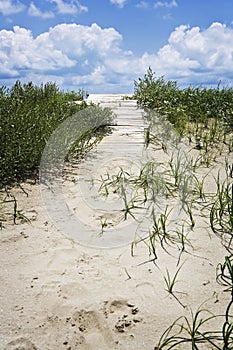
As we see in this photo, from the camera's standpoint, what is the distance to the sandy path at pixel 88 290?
1.96 meters

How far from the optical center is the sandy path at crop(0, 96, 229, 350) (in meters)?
1.96

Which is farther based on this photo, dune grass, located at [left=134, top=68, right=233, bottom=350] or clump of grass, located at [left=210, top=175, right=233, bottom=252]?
clump of grass, located at [left=210, top=175, right=233, bottom=252]

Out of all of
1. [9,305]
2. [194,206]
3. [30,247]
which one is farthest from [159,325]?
[194,206]

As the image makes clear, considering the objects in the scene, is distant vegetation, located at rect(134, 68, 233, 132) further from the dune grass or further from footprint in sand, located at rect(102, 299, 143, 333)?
footprint in sand, located at rect(102, 299, 143, 333)

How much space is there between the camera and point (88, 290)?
2.31m

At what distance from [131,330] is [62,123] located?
398 cm

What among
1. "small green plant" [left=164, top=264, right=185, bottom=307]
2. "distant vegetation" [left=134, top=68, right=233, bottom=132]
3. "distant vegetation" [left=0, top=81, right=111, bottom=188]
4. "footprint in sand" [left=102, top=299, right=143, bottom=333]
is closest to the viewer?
"footprint in sand" [left=102, top=299, right=143, bottom=333]

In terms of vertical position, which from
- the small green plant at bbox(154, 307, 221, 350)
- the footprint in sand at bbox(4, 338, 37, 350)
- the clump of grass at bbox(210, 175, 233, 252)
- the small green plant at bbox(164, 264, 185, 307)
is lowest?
the footprint in sand at bbox(4, 338, 37, 350)

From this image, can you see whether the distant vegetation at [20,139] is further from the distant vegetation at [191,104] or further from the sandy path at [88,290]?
the distant vegetation at [191,104]

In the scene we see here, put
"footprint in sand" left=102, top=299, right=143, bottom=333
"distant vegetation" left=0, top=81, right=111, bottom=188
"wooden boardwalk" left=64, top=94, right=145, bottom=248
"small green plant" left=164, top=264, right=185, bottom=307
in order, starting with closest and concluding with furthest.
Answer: "footprint in sand" left=102, top=299, right=143, bottom=333, "small green plant" left=164, top=264, right=185, bottom=307, "wooden boardwalk" left=64, top=94, right=145, bottom=248, "distant vegetation" left=0, top=81, right=111, bottom=188

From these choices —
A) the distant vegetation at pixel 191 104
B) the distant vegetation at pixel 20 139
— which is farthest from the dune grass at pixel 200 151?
the distant vegetation at pixel 20 139

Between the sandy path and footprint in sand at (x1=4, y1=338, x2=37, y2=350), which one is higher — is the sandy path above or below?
above

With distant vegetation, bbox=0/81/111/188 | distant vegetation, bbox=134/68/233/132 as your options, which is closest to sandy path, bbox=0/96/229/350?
distant vegetation, bbox=0/81/111/188

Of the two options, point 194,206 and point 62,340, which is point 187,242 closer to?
point 194,206
